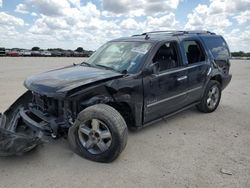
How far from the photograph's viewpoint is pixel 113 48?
18.8 feet

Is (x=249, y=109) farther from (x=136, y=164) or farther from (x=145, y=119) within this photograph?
(x=136, y=164)

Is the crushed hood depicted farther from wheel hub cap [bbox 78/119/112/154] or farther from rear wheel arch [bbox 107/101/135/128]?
wheel hub cap [bbox 78/119/112/154]

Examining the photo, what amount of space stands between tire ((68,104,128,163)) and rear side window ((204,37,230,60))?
3.69 metres

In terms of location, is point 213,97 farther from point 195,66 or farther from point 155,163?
point 155,163

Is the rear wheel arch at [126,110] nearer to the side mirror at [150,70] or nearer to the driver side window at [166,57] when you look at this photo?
the side mirror at [150,70]

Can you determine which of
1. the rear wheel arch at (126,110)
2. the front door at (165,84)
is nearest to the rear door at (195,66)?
the front door at (165,84)

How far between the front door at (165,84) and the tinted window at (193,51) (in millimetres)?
424

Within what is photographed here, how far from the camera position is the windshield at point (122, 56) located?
4902 millimetres

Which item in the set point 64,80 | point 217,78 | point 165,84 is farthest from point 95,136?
point 217,78

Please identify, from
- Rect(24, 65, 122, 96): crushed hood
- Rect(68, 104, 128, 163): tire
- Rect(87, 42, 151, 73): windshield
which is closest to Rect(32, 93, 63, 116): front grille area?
Rect(24, 65, 122, 96): crushed hood

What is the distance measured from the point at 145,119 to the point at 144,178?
1439 mm

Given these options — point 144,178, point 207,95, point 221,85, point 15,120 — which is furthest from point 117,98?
point 221,85

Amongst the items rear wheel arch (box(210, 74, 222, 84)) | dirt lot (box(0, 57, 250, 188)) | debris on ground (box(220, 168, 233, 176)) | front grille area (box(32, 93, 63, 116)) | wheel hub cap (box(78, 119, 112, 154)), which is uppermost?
rear wheel arch (box(210, 74, 222, 84))

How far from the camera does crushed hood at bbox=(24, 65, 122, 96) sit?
4043mm
